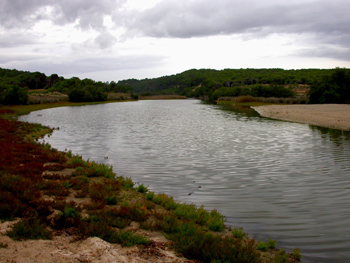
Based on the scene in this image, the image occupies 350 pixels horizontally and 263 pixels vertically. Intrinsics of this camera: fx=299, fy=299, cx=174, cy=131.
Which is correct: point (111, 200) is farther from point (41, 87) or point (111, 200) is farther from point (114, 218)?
point (41, 87)

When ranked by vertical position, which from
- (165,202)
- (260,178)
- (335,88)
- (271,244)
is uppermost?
(335,88)

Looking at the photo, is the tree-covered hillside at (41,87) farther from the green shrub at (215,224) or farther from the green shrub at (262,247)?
the green shrub at (262,247)

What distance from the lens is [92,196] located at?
8602 millimetres

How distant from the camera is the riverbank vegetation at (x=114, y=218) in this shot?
223 inches

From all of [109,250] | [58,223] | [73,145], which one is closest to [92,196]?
[58,223]

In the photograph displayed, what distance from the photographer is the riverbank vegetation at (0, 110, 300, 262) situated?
5.66m

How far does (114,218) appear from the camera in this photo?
22.7ft

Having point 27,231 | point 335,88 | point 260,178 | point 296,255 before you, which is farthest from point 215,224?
point 335,88

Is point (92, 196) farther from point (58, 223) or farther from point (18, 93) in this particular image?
point (18, 93)

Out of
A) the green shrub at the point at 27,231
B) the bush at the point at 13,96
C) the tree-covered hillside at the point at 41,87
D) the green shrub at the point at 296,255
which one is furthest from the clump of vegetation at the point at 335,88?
the tree-covered hillside at the point at 41,87

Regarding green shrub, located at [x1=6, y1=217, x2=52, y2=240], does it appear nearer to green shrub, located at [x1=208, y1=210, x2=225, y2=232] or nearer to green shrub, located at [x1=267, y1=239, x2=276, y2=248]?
green shrub, located at [x1=208, y1=210, x2=225, y2=232]

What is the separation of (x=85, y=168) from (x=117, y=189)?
3476mm

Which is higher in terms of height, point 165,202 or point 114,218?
point 114,218

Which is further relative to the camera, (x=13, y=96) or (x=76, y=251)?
(x=13, y=96)
